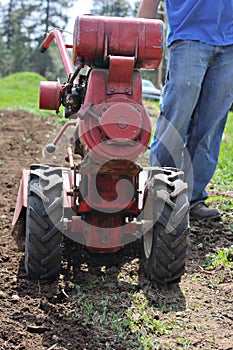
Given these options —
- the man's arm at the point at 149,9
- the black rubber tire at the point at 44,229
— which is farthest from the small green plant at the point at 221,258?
the man's arm at the point at 149,9

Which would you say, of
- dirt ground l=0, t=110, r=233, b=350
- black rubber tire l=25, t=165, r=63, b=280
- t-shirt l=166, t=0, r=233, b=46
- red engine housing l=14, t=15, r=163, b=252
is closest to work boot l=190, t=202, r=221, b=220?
dirt ground l=0, t=110, r=233, b=350

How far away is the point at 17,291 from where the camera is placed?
3.11 meters

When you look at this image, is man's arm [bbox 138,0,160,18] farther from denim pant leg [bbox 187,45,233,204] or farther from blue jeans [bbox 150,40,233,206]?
denim pant leg [bbox 187,45,233,204]

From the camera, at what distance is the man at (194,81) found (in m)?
4.04

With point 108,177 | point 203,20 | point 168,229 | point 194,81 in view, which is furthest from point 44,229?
point 203,20

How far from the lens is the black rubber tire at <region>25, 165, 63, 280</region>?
3.07m

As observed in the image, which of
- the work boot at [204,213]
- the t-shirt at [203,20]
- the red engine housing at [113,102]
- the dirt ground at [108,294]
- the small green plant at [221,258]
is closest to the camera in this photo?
the dirt ground at [108,294]

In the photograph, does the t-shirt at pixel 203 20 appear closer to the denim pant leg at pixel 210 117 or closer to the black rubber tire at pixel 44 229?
the denim pant leg at pixel 210 117

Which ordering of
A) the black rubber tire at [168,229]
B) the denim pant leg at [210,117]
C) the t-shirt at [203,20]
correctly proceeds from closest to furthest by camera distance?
the black rubber tire at [168,229] < the t-shirt at [203,20] < the denim pant leg at [210,117]

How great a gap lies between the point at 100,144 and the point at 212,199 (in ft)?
8.21

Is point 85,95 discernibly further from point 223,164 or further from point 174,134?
point 223,164

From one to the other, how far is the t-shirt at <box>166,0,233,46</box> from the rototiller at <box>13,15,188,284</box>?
1.07 meters

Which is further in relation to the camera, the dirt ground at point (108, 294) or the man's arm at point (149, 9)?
the man's arm at point (149, 9)

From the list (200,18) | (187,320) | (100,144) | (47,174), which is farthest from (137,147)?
(200,18)
